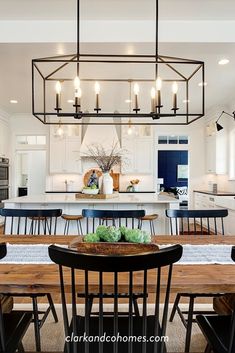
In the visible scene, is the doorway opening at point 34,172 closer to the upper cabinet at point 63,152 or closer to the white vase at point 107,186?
the upper cabinet at point 63,152

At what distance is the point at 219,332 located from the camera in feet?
4.81

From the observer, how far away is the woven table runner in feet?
5.49

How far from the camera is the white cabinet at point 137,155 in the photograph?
790 centimetres

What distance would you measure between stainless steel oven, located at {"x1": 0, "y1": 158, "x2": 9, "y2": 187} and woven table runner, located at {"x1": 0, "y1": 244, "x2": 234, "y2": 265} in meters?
5.52

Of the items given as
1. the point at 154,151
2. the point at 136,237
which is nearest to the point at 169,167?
the point at 154,151

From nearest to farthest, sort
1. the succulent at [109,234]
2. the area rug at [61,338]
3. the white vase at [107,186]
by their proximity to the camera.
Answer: the succulent at [109,234]
the area rug at [61,338]
the white vase at [107,186]

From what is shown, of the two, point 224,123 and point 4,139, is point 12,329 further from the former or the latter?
point 4,139

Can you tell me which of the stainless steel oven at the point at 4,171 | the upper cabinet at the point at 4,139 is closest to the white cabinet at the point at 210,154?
the stainless steel oven at the point at 4,171

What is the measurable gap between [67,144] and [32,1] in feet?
16.7

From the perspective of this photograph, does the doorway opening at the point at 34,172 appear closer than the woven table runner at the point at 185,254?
No

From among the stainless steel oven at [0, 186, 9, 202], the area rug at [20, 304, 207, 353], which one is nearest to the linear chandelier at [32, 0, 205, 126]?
the area rug at [20, 304, 207, 353]

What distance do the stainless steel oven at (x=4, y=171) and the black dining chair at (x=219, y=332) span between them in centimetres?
649

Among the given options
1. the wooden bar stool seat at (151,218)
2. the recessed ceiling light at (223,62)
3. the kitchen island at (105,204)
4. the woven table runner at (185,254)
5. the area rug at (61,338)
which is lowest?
the area rug at (61,338)

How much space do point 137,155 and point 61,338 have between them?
605 cm
